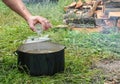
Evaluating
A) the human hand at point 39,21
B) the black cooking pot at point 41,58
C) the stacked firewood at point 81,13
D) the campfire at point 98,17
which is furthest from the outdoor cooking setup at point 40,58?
the stacked firewood at point 81,13

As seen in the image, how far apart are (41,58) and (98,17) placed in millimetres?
2982

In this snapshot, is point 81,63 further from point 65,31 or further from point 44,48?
point 65,31

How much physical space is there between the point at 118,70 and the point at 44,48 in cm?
99

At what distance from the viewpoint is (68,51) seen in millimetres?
4762

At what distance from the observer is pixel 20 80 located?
3.68m

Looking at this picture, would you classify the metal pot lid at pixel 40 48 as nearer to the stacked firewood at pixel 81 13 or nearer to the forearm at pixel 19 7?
the forearm at pixel 19 7

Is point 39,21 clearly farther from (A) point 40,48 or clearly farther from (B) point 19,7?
(A) point 40,48

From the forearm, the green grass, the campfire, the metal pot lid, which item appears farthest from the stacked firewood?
the forearm

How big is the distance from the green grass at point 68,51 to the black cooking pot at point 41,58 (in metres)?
0.07

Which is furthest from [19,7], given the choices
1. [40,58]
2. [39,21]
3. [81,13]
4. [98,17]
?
[81,13]

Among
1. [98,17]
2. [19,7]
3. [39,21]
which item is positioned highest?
[19,7]

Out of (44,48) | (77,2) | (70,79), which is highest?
(77,2)

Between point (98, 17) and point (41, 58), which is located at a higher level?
point (98, 17)

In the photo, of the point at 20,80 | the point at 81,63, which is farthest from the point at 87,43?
the point at 20,80
